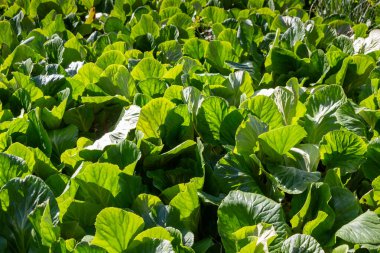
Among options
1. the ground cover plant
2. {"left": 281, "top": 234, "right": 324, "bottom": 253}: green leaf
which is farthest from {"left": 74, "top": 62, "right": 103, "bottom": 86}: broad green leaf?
{"left": 281, "top": 234, "right": 324, "bottom": 253}: green leaf

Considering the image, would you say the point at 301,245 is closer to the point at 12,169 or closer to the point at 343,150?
the point at 343,150

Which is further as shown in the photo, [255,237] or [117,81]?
[117,81]

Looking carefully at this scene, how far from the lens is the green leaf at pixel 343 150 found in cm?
169

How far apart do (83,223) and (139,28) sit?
161 cm

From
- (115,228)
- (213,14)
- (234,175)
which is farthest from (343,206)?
(213,14)

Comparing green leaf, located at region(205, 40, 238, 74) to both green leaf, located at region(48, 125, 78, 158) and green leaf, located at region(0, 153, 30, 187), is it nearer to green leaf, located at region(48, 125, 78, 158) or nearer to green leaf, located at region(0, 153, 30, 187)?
green leaf, located at region(48, 125, 78, 158)

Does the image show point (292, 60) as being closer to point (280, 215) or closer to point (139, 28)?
point (139, 28)

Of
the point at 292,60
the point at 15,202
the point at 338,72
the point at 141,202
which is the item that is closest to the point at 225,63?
the point at 292,60

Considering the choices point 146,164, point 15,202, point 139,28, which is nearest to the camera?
point 15,202

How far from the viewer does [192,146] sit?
1.87 m

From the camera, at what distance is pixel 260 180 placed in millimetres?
1766

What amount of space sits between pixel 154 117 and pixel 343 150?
65 centimetres

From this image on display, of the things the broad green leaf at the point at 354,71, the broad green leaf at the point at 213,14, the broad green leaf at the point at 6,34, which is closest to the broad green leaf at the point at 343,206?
the broad green leaf at the point at 354,71

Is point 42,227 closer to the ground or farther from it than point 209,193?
farther from it
